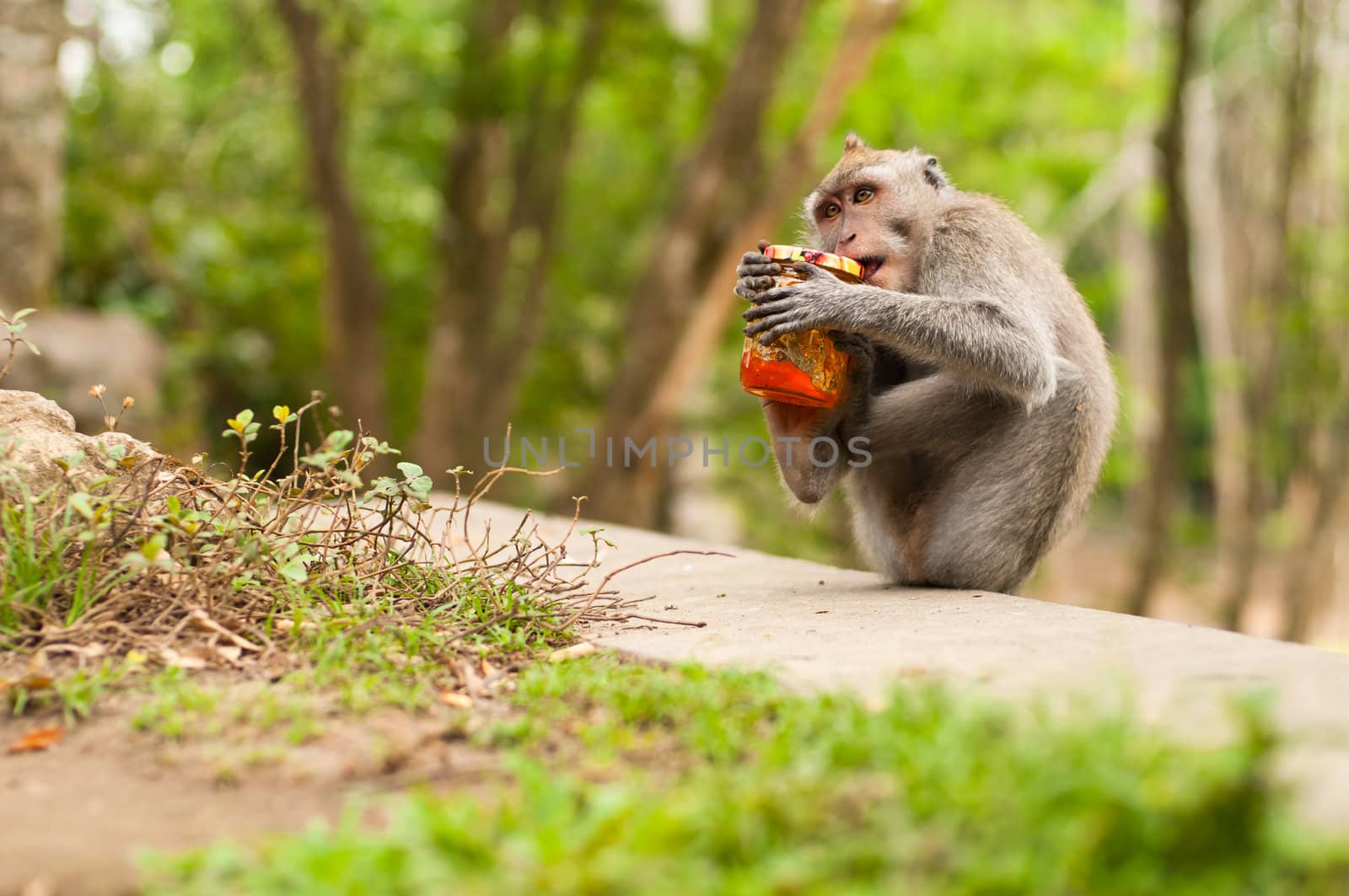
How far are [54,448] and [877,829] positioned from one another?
114 inches

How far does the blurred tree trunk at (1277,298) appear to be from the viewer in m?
11.6

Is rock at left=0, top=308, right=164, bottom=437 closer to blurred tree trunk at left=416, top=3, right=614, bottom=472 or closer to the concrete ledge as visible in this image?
blurred tree trunk at left=416, top=3, right=614, bottom=472

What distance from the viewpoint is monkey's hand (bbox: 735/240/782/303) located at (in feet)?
14.2

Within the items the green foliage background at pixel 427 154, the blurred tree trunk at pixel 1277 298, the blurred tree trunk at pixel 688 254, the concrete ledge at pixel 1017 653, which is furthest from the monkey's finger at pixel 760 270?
the blurred tree trunk at pixel 1277 298

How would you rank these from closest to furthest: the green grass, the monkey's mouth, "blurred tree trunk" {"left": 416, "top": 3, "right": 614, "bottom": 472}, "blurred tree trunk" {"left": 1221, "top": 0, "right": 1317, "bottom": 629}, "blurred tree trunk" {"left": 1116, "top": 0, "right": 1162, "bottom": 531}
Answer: the green grass
the monkey's mouth
"blurred tree trunk" {"left": 416, "top": 3, "right": 614, "bottom": 472}
"blurred tree trunk" {"left": 1221, "top": 0, "right": 1317, "bottom": 629}
"blurred tree trunk" {"left": 1116, "top": 0, "right": 1162, "bottom": 531}

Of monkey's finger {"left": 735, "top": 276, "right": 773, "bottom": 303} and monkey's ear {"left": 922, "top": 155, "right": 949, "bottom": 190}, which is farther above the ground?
monkey's ear {"left": 922, "top": 155, "right": 949, "bottom": 190}

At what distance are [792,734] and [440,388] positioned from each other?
8.47 meters

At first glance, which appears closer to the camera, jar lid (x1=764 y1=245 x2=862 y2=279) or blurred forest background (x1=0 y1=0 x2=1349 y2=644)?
jar lid (x1=764 y1=245 x2=862 y2=279)

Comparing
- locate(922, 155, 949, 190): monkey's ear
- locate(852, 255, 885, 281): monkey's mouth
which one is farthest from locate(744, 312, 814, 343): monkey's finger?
locate(922, 155, 949, 190): monkey's ear

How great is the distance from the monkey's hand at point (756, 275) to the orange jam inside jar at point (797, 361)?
3 centimetres

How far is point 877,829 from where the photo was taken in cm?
198

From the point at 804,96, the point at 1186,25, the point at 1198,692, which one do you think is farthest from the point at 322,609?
the point at 804,96

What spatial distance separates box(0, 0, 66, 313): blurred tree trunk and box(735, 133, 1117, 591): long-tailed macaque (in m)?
7.28

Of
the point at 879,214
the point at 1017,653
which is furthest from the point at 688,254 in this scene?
the point at 1017,653
